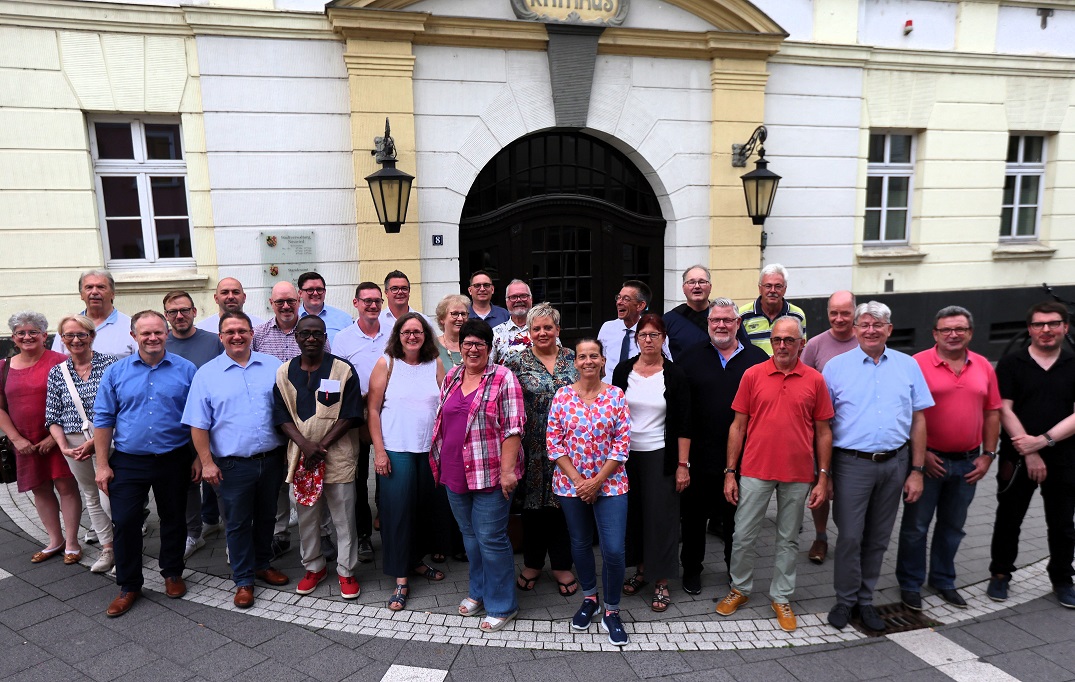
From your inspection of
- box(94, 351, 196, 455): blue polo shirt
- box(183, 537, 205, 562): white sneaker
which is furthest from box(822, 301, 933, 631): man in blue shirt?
box(183, 537, 205, 562): white sneaker

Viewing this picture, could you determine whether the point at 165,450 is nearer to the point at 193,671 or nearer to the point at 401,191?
the point at 193,671

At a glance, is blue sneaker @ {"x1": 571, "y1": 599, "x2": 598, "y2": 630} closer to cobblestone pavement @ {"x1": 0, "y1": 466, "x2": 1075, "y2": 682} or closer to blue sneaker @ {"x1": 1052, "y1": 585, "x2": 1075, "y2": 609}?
cobblestone pavement @ {"x1": 0, "y1": 466, "x2": 1075, "y2": 682}

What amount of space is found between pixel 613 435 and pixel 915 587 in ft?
6.90

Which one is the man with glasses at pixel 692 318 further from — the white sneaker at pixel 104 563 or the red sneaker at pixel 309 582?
the white sneaker at pixel 104 563

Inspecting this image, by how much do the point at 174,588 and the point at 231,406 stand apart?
4.03 feet

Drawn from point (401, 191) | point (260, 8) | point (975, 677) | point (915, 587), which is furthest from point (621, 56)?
point (975, 677)

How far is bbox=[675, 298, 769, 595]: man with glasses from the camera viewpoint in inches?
151

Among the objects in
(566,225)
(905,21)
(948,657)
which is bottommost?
(948,657)

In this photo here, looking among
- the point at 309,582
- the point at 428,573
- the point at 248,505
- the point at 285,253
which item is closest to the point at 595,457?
the point at 428,573

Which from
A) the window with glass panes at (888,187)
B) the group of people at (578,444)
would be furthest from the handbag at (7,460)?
the window with glass panes at (888,187)

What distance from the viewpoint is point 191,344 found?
14.4 ft

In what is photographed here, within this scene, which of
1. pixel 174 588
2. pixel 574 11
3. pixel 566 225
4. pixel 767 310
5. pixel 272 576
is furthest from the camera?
pixel 566 225

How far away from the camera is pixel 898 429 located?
3453 mm

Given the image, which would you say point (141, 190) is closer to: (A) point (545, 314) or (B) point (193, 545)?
(B) point (193, 545)
